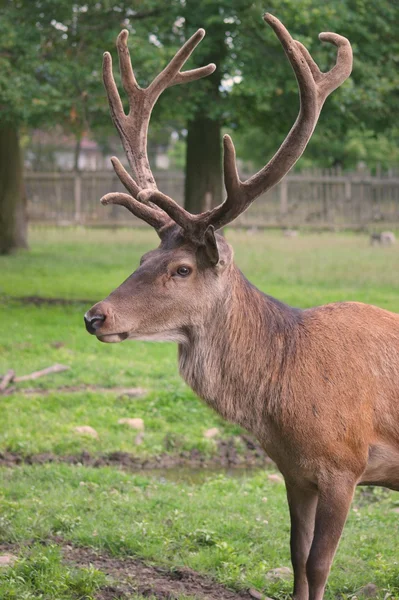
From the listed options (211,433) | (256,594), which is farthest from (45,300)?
(256,594)

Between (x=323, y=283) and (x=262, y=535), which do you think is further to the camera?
(x=323, y=283)

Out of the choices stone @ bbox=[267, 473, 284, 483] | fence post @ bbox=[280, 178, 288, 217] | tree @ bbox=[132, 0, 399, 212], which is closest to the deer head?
stone @ bbox=[267, 473, 284, 483]

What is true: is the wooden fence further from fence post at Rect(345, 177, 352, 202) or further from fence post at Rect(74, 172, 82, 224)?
fence post at Rect(74, 172, 82, 224)

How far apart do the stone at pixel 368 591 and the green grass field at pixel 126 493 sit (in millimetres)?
37

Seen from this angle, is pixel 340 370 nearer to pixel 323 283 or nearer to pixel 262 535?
pixel 262 535

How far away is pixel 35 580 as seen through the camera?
15.6 feet

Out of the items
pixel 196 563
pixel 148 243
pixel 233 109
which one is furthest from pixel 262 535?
pixel 148 243

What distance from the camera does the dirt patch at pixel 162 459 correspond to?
7.41 m

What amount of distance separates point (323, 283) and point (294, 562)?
12.3 m

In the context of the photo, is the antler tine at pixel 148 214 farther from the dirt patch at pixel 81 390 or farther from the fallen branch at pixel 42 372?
the fallen branch at pixel 42 372

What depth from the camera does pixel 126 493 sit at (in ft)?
21.5

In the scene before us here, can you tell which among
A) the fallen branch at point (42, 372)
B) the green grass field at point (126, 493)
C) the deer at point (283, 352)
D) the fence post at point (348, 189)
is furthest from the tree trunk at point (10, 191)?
the deer at point (283, 352)

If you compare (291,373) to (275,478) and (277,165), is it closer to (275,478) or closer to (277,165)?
(277,165)

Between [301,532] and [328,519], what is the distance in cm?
47
